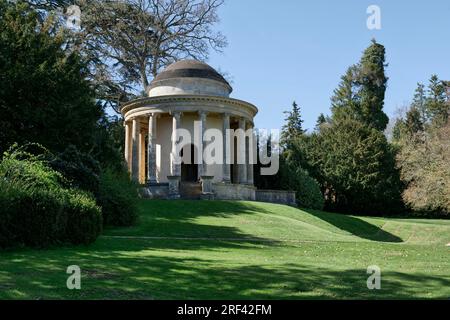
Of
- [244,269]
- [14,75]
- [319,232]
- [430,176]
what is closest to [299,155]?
[430,176]

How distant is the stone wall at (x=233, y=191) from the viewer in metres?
34.1

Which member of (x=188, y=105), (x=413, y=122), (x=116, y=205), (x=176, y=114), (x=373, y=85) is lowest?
(x=116, y=205)

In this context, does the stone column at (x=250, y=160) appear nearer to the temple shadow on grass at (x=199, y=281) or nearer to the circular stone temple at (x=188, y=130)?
the circular stone temple at (x=188, y=130)

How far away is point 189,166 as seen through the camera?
38.7m

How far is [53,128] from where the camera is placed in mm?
24734

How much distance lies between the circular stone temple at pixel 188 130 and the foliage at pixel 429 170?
1329cm

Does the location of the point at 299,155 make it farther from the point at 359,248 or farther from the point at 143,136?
the point at 359,248

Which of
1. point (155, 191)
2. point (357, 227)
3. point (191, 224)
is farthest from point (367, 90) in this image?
point (191, 224)

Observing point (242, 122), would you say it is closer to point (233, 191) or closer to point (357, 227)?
point (233, 191)

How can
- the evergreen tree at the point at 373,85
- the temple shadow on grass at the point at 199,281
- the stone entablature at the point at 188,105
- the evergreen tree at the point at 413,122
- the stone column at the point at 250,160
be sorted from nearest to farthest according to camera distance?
1. the temple shadow on grass at the point at 199,281
2. the stone entablature at the point at 188,105
3. the stone column at the point at 250,160
4. the evergreen tree at the point at 373,85
5. the evergreen tree at the point at 413,122

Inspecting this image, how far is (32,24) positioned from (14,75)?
13.6 feet

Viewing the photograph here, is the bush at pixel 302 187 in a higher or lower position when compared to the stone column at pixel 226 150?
lower

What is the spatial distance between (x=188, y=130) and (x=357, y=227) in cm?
1311

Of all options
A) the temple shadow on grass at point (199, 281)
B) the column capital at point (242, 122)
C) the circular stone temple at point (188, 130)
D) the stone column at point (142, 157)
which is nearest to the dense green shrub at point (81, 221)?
the temple shadow on grass at point (199, 281)
